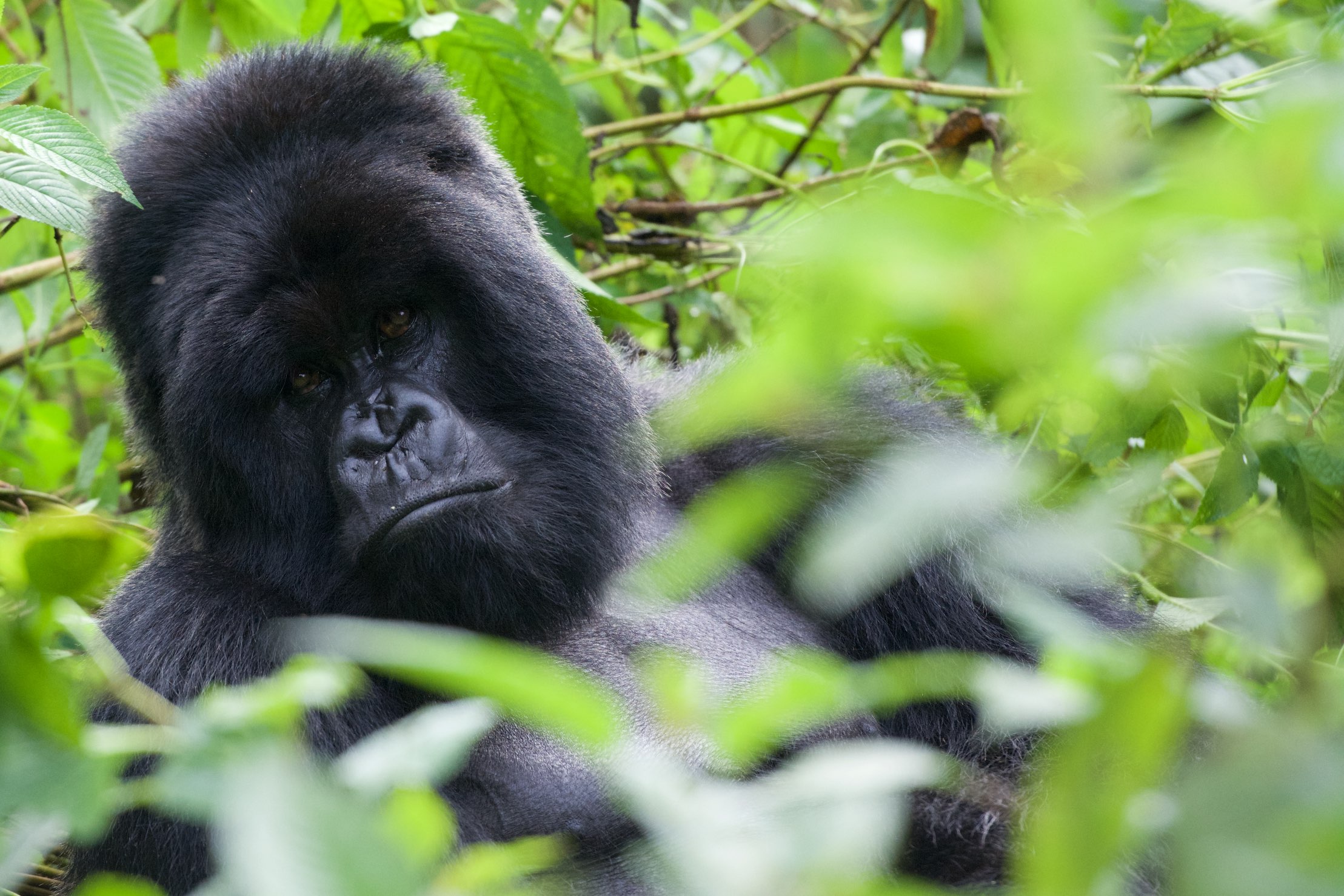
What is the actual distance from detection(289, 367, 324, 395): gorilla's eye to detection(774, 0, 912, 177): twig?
6.55 ft

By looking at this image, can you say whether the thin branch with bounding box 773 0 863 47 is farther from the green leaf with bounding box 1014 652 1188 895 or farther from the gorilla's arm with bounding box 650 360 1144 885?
the green leaf with bounding box 1014 652 1188 895

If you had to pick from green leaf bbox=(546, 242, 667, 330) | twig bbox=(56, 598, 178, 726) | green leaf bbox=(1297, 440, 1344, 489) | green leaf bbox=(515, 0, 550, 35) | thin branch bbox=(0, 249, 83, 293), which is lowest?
green leaf bbox=(1297, 440, 1344, 489)

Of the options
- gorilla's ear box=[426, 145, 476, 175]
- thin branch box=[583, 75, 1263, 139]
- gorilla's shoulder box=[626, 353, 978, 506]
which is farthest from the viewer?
thin branch box=[583, 75, 1263, 139]

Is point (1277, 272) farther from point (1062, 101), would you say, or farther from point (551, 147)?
point (551, 147)

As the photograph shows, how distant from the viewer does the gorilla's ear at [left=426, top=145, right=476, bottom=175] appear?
2.66m

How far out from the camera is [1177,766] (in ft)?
6.22

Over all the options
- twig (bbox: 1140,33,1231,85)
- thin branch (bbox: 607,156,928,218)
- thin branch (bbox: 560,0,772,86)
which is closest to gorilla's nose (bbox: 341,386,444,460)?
thin branch (bbox: 607,156,928,218)

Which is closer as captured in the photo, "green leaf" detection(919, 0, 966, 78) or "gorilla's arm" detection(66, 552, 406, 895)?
"gorilla's arm" detection(66, 552, 406, 895)

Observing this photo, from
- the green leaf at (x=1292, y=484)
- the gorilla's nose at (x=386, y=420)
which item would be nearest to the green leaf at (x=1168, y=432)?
the green leaf at (x=1292, y=484)

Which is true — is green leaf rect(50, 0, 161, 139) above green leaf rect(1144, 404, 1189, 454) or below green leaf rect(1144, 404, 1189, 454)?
above

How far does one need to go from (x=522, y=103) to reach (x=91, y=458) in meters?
1.45

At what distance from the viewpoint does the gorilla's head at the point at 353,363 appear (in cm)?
237

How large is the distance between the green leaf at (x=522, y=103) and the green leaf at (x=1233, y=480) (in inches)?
68.4

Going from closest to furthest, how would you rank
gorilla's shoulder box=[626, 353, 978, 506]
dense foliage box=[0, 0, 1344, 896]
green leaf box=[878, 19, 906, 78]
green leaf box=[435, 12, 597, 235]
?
dense foliage box=[0, 0, 1344, 896] → gorilla's shoulder box=[626, 353, 978, 506] → green leaf box=[435, 12, 597, 235] → green leaf box=[878, 19, 906, 78]
